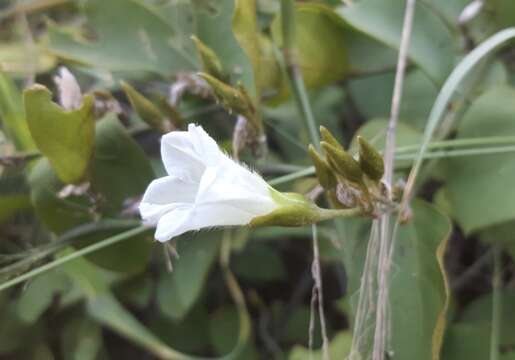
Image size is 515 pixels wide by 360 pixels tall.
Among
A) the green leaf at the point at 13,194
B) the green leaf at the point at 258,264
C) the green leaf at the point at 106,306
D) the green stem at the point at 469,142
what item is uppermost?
the green stem at the point at 469,142

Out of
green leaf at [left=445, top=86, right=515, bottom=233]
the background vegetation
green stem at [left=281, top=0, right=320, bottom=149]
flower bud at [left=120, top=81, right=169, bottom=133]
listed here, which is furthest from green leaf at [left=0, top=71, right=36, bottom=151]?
green leaf at [left=445, top=86, right=515, bottom=233]

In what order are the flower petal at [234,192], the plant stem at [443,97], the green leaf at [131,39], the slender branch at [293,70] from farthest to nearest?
the green leaf at [131,39] < the slender branch at [293,70] < the plant stem at [443,97] < the flower petal at [234,192]

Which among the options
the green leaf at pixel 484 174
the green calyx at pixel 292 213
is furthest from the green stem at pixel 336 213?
the green leaf at pixel 484 174

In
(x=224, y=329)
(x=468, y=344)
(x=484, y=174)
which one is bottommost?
(x=224, y=329)

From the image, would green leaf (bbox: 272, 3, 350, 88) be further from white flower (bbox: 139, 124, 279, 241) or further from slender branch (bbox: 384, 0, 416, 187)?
white flower (bbox: 139, 124, 279, 241)

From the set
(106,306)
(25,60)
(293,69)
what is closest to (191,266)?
(106,306)

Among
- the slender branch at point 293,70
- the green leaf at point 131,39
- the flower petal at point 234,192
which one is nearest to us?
the flower petal at point 234,192

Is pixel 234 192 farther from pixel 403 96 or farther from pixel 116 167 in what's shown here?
pixel 403 96

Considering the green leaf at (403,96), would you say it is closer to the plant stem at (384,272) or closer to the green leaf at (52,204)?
the plant stem at (384,272)
